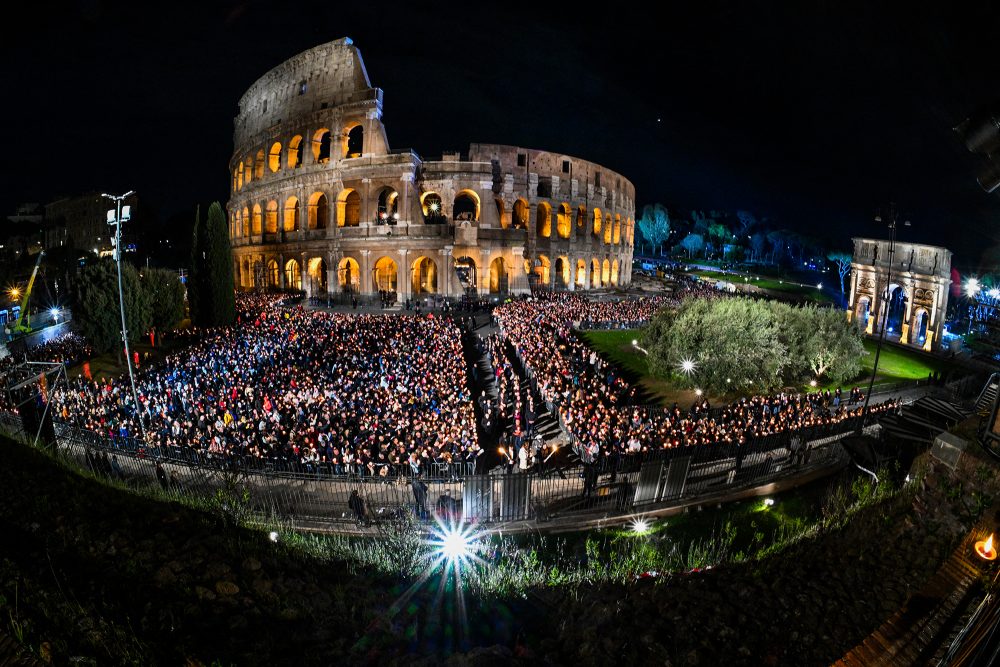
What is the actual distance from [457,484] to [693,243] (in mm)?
98430

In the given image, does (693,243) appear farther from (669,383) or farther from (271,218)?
(669,383)

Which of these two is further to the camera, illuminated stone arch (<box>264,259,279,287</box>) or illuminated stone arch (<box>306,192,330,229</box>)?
illuminated stone arch (<box>264,259,279,287</box>)

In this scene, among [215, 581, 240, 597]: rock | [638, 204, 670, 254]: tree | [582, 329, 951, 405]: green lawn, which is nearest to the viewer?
[215, 581, 240, 597]: rock

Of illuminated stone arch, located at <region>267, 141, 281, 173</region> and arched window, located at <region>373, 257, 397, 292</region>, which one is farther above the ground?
illuminated stone arch, located at <region>267, 141, 281, 173</region>

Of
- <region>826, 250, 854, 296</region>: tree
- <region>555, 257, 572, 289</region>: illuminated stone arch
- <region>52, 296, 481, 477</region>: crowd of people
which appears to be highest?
<region>826, 250, 854, 296</region>: tree

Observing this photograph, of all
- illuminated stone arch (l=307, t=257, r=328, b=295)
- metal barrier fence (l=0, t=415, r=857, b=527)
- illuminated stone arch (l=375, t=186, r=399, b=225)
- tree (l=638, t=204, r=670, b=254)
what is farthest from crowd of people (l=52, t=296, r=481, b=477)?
tree (l=638, t=204, r=670, b=254)

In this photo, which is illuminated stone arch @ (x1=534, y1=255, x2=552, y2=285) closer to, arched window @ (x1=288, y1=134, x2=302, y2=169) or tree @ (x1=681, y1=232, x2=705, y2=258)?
arched window @ (x1=288, y1=134, x2=302, y2=169)

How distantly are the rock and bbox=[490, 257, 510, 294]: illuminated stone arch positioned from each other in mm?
37244

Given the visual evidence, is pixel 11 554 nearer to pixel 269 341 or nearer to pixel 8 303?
pixel 269 341

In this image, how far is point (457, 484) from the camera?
33.8ft

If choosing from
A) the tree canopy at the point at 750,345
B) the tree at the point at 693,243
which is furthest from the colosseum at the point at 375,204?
the tree at the point at 693,243

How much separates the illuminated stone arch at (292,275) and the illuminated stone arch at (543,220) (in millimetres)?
24188

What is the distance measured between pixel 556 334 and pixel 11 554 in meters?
22.8

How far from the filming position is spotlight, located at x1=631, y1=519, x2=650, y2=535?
31.1ft
